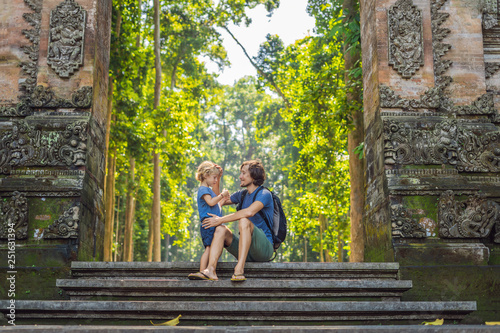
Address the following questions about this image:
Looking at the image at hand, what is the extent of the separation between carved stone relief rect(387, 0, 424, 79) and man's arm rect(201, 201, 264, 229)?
123 inches

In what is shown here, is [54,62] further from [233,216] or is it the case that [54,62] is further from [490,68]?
[490,68]

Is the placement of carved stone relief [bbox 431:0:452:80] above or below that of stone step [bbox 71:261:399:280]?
above

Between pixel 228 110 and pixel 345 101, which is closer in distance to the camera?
pixel 345 101

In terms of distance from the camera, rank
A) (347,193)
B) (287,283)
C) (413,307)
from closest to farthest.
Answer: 1. (413,307)
2. (287,283)
3. (347,193)

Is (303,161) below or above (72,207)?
above

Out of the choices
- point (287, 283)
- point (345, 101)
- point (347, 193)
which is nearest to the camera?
point (287, 283)

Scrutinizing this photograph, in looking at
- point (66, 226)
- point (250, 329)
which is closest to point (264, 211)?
point (250, 329)

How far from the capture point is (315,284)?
5371 mm

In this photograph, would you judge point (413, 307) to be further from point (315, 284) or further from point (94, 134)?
point (94, 134)

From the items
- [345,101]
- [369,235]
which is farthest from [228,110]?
[369,235]

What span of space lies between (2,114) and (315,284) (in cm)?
487

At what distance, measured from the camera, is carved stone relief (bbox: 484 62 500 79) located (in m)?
7.74

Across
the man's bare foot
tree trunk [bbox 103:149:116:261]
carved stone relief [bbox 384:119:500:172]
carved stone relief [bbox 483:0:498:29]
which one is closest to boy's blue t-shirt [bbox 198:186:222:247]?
the man's bare foot

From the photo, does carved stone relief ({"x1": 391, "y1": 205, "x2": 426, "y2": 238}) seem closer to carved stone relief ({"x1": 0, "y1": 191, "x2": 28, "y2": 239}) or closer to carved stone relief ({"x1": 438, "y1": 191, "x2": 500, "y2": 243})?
carved stone relief ({"x1": 438, "y1": 191, "x2": 500, "y2": 243})
